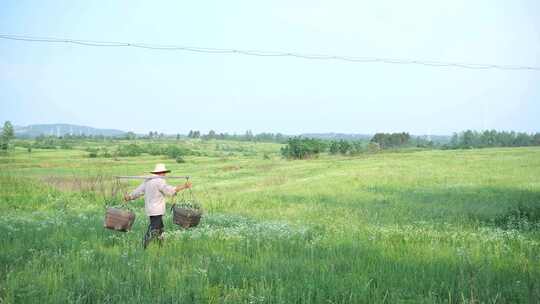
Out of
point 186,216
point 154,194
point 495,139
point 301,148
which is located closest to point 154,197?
point 154,194

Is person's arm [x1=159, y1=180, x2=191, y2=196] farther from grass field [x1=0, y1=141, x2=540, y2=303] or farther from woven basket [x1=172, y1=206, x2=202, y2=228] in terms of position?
grass field [x1=0, y1=141, x2=540, y2=303]

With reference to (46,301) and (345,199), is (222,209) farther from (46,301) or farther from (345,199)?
(46,301)

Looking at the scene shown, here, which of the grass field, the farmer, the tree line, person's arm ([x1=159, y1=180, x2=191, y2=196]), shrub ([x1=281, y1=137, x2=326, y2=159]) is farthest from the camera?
the tree line

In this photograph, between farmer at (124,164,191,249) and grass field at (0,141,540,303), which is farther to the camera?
farmer at (124,164,191,249)

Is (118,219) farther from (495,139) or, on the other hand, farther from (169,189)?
(495,139)

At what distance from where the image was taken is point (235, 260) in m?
8.76

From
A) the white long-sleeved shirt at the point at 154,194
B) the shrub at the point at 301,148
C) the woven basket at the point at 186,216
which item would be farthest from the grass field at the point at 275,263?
the shrub at the point at 301,148

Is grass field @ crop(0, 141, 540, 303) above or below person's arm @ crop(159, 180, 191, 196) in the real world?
below

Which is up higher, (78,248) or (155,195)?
(155,195)

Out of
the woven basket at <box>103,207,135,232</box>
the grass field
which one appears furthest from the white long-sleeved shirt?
the grass field

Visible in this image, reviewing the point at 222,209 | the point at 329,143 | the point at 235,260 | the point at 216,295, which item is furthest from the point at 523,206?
the point at 329,143

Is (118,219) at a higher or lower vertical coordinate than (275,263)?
higher

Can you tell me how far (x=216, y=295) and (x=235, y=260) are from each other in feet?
6.54

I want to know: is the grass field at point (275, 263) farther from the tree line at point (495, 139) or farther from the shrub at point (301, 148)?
the tree line at point (495, 139)
